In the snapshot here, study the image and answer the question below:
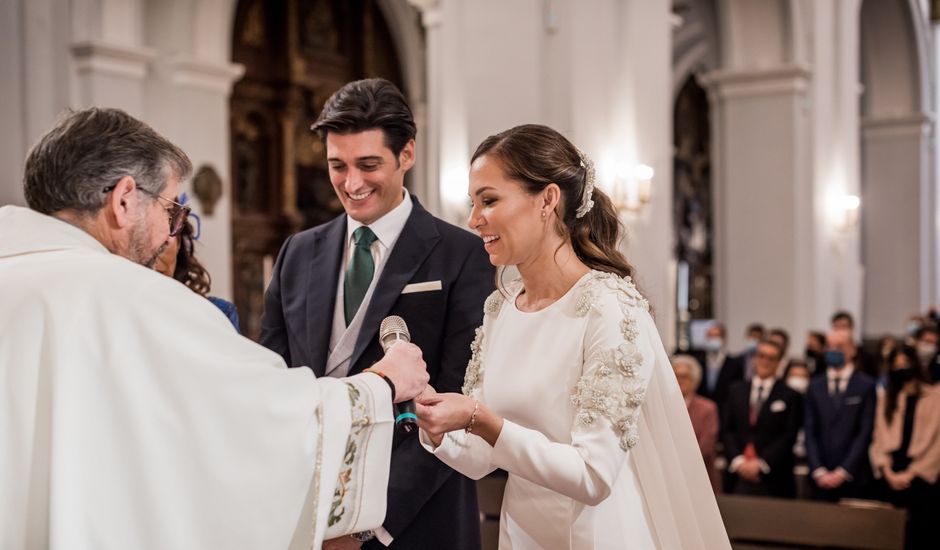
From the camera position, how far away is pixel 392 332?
7.63ft

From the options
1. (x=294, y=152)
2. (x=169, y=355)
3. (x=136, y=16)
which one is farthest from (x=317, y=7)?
(x=169, y=355)

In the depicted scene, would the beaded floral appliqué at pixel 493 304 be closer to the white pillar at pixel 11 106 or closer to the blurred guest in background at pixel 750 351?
the white pillar at pixel 11 106

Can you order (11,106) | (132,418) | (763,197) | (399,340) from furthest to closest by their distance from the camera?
(763,197)
(11,106)
(399,340)
(132,418)

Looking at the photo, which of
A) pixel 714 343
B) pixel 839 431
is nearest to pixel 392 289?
pixel 839 431

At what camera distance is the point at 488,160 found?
7.82ft

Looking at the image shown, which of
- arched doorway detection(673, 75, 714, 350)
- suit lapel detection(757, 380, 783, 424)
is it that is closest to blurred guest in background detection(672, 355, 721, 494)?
suit lapel detection(757, 380, 783, 424)

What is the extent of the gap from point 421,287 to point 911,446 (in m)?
5.39

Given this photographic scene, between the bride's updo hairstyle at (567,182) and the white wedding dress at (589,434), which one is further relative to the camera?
the bride's updo hairstyle at (567,182)

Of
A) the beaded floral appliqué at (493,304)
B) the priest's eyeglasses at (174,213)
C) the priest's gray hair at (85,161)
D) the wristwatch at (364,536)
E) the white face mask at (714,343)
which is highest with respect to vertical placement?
the priest's gray hair at (85,161)

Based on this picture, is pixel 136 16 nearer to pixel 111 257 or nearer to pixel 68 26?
pixel 68 26

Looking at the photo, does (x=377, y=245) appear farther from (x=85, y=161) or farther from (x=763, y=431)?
(x=763, y=431)

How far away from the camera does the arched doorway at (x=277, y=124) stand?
1116 centimetres

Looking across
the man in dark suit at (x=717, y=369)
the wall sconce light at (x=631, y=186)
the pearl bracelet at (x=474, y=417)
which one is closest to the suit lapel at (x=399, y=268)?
the pearl bracelet at (x=474, y=417)

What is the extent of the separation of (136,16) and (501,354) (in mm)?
6996
